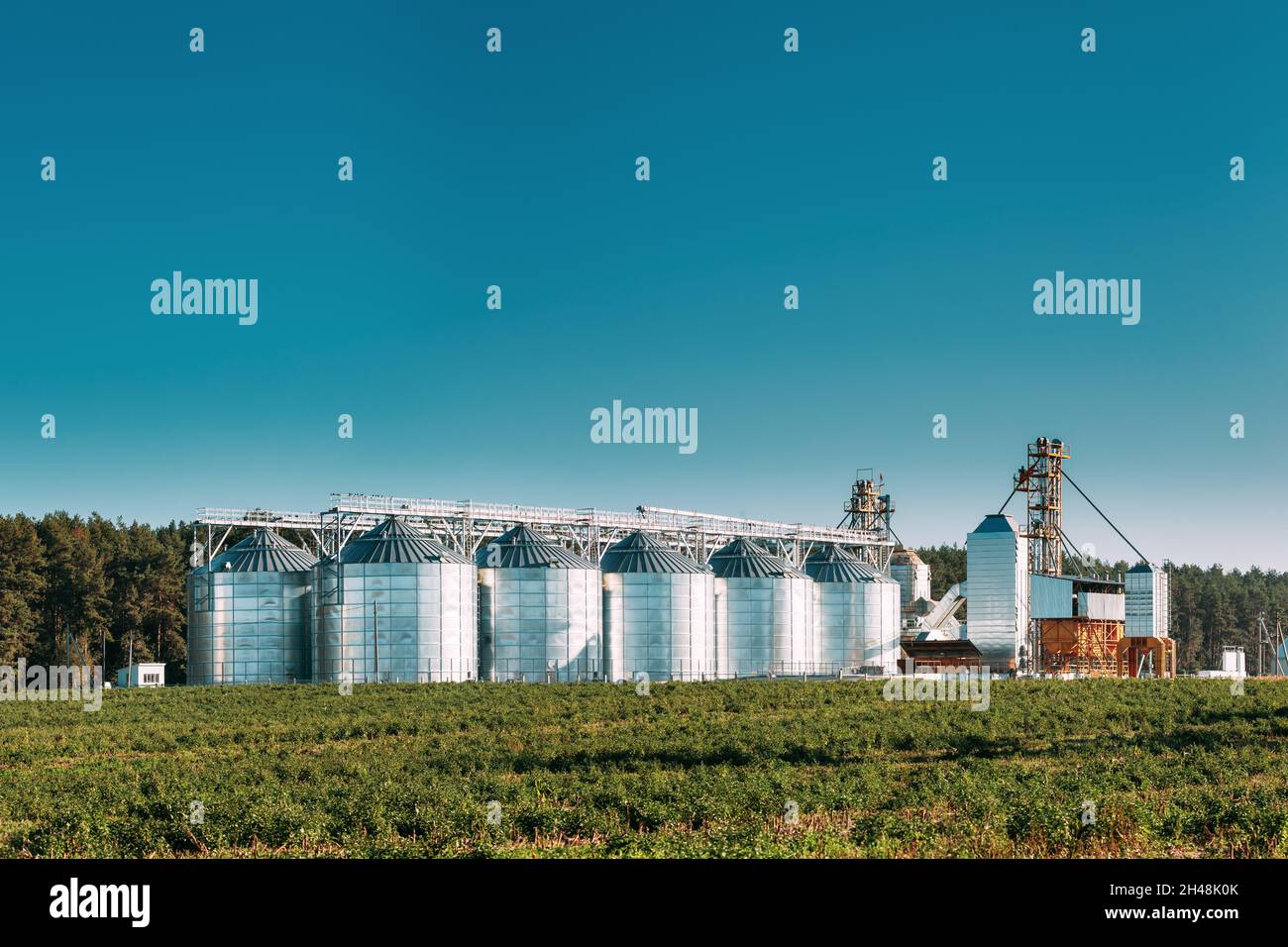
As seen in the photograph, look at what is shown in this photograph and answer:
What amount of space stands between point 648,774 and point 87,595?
82.1 metres

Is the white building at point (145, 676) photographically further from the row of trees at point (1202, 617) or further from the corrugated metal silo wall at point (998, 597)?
the row of trees at point (1202, 617)

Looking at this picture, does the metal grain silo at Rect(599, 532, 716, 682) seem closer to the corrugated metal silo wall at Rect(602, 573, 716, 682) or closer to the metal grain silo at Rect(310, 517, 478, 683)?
the corrugated metal silo wall at Rect(602, 573, 716, 682)

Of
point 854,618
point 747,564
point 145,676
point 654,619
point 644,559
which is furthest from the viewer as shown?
point 854,618

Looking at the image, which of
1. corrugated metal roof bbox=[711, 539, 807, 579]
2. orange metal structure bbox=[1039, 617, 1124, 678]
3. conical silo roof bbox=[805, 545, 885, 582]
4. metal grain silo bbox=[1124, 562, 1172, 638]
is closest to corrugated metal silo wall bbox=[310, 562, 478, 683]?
corrugated metal roof bbox=[711, 539, 807, 579]

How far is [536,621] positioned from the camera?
8125cm

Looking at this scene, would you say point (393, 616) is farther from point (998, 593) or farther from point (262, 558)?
point (998, 593)

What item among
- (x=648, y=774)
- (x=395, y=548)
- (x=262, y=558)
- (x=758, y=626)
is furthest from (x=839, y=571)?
(x=648, y=774)

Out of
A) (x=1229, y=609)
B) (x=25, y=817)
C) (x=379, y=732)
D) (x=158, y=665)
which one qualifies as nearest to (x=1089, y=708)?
(x=379, y=732)

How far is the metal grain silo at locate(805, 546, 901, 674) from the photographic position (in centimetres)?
9475

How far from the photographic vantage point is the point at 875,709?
5644 centimetres

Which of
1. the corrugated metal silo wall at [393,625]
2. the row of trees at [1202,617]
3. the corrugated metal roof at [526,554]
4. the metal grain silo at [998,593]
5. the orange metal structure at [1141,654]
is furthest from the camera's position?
the row of trees at [1202,617]

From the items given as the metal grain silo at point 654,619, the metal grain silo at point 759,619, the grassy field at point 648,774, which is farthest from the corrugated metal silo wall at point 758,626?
the grassy field at point 648,774

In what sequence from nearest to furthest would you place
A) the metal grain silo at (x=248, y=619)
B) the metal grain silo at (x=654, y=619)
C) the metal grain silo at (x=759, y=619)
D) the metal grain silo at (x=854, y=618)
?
the metal grain silo at (x=248, y=619), the metal grain silo at (x=654, y=619), the metal grain silo at (x=759, y=619), the metal grain silo at (x=854, y=618)

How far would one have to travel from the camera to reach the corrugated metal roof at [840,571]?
9606 centimetres
